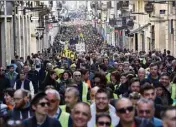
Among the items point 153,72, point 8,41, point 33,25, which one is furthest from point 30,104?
point 33,25

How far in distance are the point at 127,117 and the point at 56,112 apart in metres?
1.73

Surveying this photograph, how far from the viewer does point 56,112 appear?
10.4 meters

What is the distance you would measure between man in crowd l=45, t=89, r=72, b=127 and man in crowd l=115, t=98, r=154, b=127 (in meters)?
1.13

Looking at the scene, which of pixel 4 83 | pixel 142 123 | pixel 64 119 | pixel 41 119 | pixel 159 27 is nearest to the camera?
pixel 142 123

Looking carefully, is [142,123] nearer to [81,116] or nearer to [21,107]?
[81,116]

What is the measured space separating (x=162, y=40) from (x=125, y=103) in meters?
45.9

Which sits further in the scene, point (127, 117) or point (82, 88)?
point (82, 88)

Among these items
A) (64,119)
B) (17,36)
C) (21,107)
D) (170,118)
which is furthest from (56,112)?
(17,36)

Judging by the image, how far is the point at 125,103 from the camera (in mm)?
9117

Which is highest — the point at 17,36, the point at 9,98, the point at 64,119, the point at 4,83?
the point at 64,119

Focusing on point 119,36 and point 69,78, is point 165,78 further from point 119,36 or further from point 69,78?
point 119,36

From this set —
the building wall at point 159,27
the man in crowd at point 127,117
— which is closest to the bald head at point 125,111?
the man in crowd at point 127,117

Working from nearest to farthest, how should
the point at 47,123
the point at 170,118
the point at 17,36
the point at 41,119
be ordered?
the point at 170,118, the point at 47,123, the point at 41,119, the point at 17,36

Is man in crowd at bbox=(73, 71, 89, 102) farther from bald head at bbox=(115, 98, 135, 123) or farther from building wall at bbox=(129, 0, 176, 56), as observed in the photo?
building wall at bbox=(129, 0, 176, 56)
